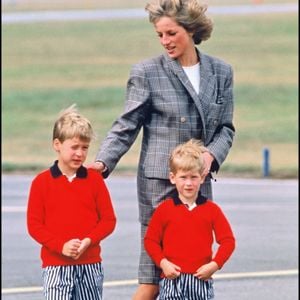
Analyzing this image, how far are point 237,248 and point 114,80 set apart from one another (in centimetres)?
2060

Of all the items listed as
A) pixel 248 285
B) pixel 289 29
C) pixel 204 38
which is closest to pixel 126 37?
pixel 289 29

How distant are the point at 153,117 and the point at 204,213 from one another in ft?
2.34

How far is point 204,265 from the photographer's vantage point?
6312 millimetres

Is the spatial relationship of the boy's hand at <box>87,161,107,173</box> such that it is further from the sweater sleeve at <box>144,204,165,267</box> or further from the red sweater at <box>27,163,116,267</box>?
the sweater sleeve at <box>144,204,165,267</box>

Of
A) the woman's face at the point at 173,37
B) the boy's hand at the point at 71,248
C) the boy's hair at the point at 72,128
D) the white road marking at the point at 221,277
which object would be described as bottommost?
the white road marking at the point at 221,277

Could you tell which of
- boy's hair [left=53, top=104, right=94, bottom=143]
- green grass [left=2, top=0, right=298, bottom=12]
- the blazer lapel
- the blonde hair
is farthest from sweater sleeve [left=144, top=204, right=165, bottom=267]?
green grass [left=2, top=0, right=298, bottom=12]

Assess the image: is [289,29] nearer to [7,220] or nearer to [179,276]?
[7,220]

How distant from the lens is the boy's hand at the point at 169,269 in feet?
20.6

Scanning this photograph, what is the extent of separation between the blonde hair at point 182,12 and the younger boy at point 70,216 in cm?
69

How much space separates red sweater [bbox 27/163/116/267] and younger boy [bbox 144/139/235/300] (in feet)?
0.81

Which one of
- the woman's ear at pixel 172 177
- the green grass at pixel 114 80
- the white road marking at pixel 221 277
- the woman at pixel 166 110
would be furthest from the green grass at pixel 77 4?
the woman's ear at pixel 172 177

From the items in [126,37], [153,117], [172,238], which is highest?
[126,37]

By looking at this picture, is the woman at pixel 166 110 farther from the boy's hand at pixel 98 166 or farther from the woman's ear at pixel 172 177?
the woman's ear at pixel 172 177

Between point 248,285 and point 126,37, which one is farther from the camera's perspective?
point 126,37
